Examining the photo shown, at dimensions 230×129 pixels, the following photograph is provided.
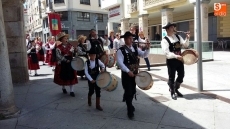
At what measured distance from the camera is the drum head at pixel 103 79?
471cm

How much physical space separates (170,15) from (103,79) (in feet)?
57.8

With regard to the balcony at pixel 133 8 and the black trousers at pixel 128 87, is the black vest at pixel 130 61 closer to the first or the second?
the black trousers at pixel 128 87

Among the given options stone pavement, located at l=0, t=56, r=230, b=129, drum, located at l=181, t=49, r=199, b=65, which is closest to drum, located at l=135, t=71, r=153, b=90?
stone pavement, located at l=0, t=56, r=230, b=129

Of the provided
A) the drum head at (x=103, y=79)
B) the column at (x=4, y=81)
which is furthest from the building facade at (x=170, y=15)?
the column at (x=4, y=81)

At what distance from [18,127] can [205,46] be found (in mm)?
11018

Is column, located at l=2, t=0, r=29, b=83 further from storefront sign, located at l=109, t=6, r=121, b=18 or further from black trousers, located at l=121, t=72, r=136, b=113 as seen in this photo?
storefront sign, located at l=109, t=6, r=121, b=18

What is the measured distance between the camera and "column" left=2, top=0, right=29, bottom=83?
8273 millimetres

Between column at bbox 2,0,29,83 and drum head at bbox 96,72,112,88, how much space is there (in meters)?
4.92

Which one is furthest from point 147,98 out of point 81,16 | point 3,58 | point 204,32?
point 81,16

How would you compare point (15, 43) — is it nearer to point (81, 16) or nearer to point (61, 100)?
point (61, 100)

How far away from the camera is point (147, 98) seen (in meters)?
5.95

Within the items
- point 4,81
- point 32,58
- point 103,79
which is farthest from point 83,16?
point 103,79

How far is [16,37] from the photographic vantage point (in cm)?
843

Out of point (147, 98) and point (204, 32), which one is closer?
point (147, 98)
